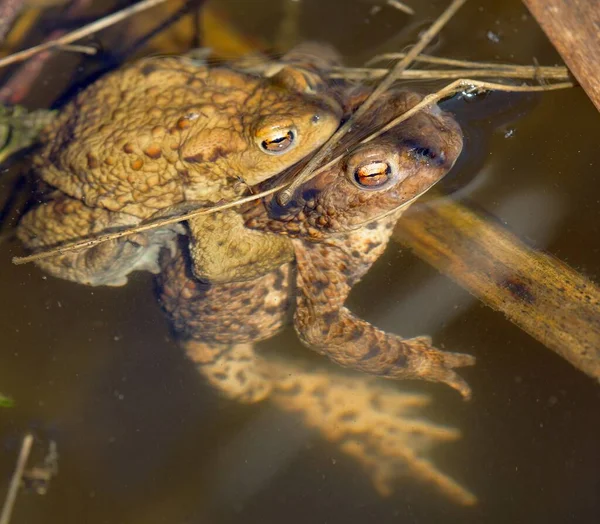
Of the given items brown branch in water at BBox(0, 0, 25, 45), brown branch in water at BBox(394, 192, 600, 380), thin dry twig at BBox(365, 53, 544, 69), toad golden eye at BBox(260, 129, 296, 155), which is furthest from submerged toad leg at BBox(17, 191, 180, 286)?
thin dry twig at BBox(365, 53, 544, 69)

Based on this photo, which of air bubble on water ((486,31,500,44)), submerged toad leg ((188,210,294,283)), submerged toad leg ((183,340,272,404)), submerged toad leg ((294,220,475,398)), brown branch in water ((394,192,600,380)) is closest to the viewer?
brown branch in water ((394,192,600,380))

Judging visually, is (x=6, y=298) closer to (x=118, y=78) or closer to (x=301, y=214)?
(x=118, y=78)

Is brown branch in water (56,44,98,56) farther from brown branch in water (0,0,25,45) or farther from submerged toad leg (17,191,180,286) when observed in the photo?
submerged toad leg (17,191,180,286)

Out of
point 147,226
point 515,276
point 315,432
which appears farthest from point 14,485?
point 515,276

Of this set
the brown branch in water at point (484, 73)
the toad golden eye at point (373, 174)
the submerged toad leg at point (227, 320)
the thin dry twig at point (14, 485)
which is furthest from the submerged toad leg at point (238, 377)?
the brown branch in water at point (484, 73)

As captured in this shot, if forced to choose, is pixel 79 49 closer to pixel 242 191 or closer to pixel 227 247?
pixel 242 191

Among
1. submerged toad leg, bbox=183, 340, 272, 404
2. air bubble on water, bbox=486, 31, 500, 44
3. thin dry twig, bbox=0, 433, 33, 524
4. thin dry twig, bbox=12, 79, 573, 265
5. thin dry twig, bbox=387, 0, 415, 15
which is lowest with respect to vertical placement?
thin dry twig, bbox=0, 433, 33, 524
